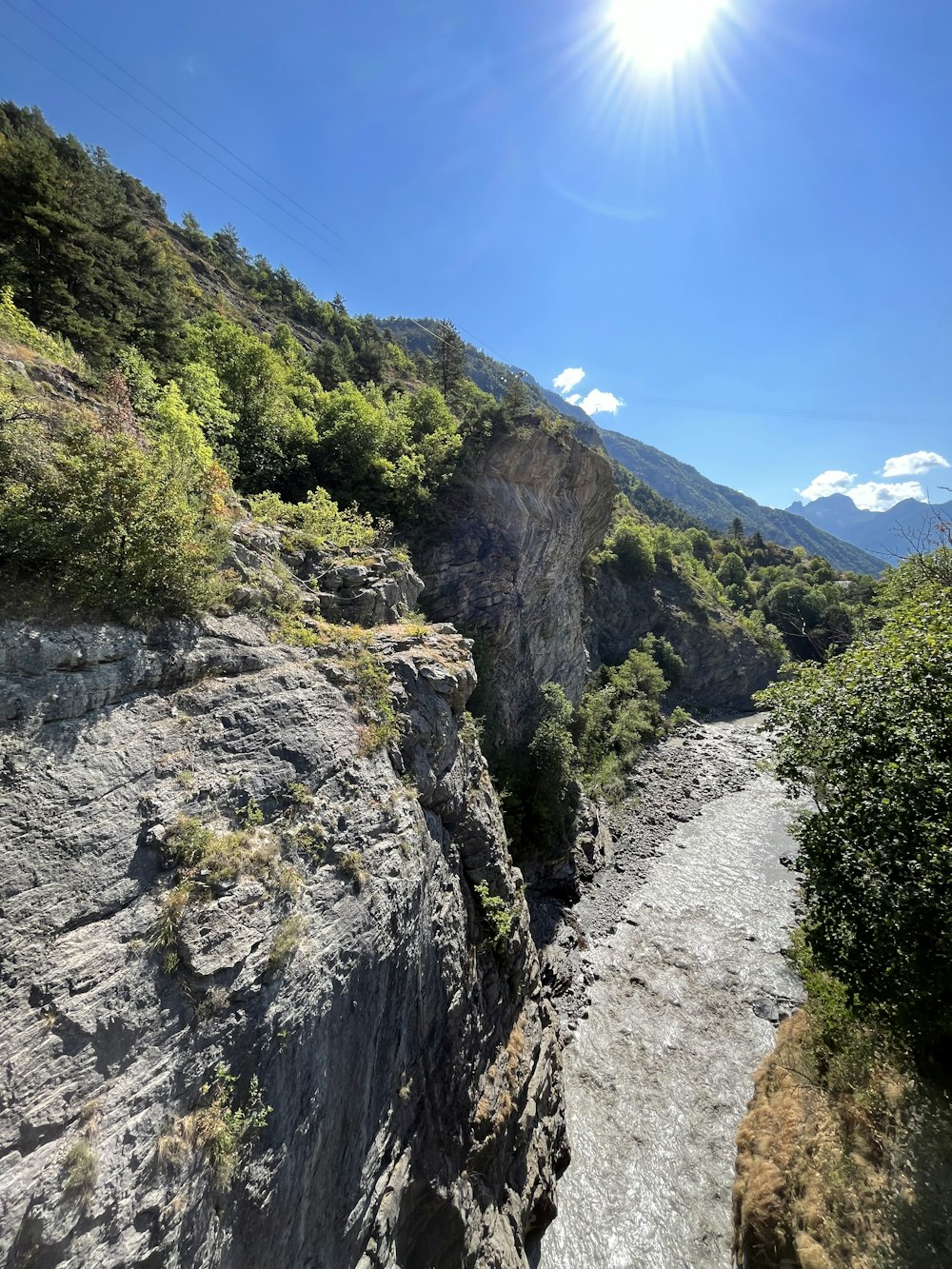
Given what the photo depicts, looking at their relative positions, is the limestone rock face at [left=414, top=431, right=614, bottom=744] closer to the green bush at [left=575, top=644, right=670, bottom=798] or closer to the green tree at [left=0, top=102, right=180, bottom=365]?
the green bush at [left=575, top=644, right=670, bottom=798]

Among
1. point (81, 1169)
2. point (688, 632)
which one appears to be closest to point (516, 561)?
point (81, 1169)

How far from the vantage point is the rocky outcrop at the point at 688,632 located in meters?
50.6

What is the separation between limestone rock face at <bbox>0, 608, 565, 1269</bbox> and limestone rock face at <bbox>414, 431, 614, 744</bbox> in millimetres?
13075

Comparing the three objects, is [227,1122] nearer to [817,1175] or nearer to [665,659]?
[817,1175]

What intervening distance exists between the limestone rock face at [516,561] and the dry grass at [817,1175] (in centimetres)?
1465

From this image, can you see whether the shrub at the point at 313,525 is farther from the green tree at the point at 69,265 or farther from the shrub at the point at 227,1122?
the shrub at the point at 227,1122

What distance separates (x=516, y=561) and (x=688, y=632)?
125 feet

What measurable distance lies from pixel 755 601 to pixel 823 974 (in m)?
80.3

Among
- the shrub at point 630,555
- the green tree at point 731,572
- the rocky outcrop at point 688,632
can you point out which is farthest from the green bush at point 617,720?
the green tree at point 731,572

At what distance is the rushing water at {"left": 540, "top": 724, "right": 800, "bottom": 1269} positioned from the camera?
10.7 meters

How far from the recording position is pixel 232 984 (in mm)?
5023

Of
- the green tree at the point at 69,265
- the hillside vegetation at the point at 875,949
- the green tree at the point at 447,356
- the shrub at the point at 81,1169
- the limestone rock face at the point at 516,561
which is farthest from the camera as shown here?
the green tree at the point at 447,356

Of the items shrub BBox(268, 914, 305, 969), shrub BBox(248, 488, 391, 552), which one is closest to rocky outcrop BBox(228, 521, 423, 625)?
shrub BBox(248, 488, 391, 552)

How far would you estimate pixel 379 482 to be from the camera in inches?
827
